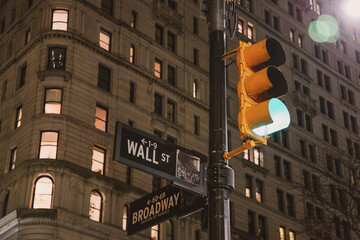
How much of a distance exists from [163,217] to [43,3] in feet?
116

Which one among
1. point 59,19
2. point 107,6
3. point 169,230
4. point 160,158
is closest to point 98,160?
point 169,230

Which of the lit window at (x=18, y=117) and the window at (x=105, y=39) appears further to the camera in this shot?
the window at (x=105, y=39)

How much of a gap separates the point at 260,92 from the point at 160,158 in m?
1.57

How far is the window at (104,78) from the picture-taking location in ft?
135

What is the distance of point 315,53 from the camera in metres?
65.1

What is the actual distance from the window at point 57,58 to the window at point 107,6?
18.2ft

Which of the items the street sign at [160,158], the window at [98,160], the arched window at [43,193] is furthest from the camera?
A: the window at [98,160]

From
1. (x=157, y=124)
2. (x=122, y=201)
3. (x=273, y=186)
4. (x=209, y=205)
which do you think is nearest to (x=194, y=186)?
(x=209, y=205)

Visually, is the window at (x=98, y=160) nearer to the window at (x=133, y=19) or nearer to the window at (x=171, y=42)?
the window at (x=133, y=19)

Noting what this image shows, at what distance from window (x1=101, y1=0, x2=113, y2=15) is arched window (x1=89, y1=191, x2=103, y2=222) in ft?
45.3

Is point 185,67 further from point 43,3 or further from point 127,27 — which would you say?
point 43,3

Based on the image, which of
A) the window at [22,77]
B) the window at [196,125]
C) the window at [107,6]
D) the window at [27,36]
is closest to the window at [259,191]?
the window at [196,125]

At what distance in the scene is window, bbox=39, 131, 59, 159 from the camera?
3625 cm

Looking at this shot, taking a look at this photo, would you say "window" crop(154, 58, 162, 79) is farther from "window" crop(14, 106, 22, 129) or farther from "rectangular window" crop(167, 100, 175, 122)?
"window" crop(14, 106, 22, 129)
